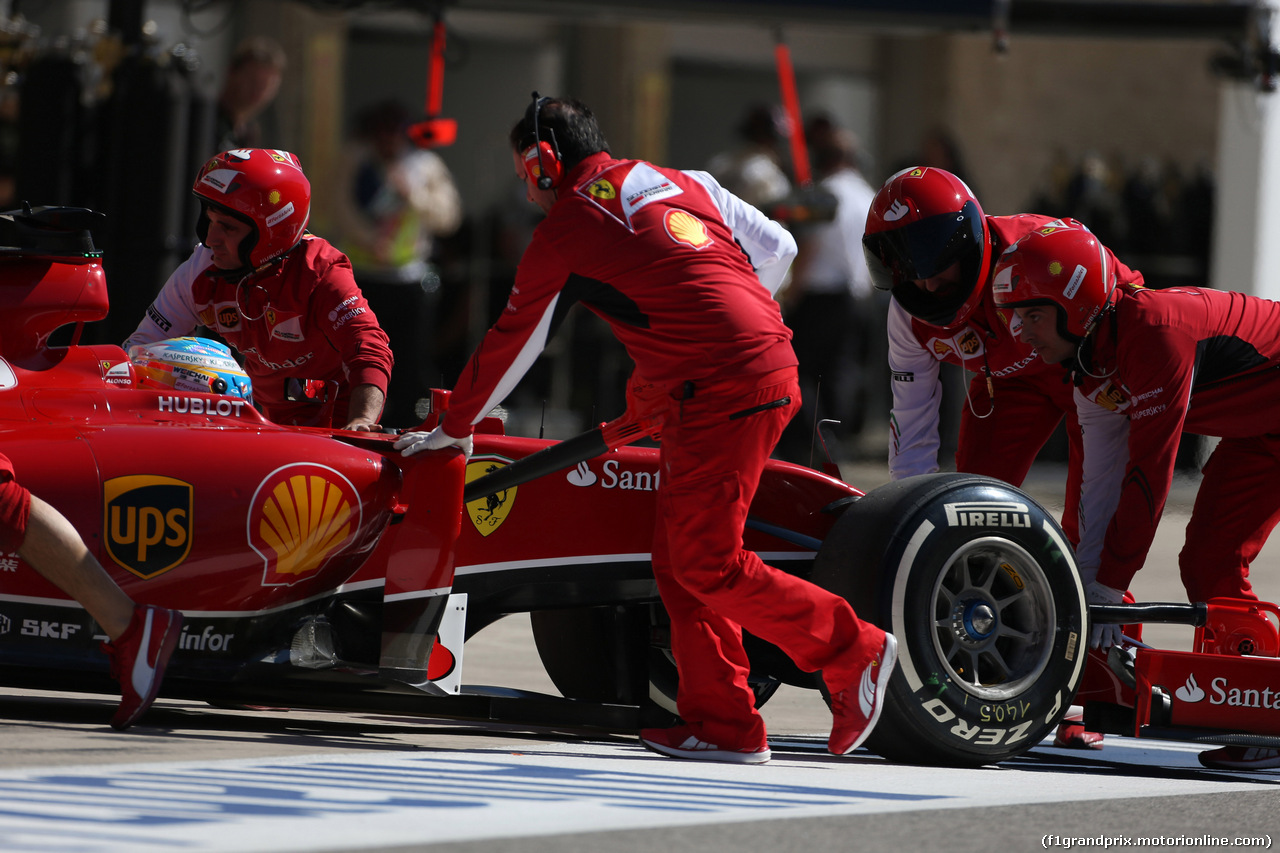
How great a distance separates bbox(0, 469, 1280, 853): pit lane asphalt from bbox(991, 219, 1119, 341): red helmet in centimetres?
135

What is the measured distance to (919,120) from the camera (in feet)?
63.2

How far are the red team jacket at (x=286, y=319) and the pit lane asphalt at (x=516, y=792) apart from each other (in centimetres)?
118

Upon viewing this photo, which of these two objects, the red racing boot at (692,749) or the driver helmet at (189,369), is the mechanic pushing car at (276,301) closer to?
the driver helmet at (189,369)

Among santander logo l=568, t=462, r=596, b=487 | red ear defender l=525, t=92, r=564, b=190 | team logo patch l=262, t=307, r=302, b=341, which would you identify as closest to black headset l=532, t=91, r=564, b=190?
red ear defender l=525, t=92, r=564, b=190

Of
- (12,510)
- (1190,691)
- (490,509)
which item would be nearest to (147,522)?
(12,510)

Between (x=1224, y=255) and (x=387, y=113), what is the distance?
567 centimetres

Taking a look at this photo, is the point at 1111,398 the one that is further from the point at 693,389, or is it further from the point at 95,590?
the point at 95,590

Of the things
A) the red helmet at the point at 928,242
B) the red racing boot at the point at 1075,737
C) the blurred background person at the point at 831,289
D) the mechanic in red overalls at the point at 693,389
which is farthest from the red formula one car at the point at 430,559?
the blurred background person at the point at 831,289

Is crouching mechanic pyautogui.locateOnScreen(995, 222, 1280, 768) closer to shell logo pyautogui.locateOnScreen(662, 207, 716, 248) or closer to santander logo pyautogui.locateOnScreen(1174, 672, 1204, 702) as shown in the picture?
santander logo pyautogui.locateOnScreen(1174, 672, 1204, 702)

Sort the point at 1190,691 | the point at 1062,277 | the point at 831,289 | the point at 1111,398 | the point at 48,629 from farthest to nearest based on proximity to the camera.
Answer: the point at 831,289 → the point at 1111,398 → the point at 1062,277 → the point at 1190,691 → the point at 48,629

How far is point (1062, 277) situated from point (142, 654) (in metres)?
2.86

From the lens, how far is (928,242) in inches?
227

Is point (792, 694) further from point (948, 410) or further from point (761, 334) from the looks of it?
point (948, 410)

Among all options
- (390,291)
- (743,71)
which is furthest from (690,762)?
(743,71)
